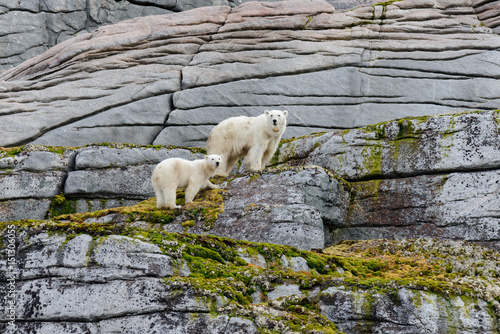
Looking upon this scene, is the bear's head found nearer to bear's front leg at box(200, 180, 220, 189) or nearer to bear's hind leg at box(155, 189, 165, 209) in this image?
bear's front leg at box(200, 180, 220, 189)

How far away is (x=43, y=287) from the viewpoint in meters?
7.11

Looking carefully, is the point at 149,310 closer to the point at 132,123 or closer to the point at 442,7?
the point at 132,123

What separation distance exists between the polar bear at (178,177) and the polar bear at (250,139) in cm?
216

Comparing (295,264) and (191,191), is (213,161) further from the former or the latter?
(295,264)

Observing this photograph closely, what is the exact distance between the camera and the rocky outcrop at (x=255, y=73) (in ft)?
81.1

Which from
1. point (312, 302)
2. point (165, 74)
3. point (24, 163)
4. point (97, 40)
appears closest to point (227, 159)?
point (24, 163)

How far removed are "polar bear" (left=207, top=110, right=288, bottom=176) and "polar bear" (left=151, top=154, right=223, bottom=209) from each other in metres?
2.16

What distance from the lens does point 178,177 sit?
13.7 m

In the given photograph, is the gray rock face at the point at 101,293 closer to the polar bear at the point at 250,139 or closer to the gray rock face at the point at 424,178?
the gray rock face at the point at 424,178

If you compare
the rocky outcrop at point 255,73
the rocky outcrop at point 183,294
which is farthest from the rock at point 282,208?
the rocky outcrop at point 255,73

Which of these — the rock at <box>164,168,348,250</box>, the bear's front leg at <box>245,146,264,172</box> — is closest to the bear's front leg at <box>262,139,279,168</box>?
the bear's front leg at <box>245,146,264,172</box>

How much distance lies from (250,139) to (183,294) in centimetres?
924

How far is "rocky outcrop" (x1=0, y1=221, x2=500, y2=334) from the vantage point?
22.6 ft

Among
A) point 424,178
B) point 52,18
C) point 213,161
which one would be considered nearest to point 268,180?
point 213,161
